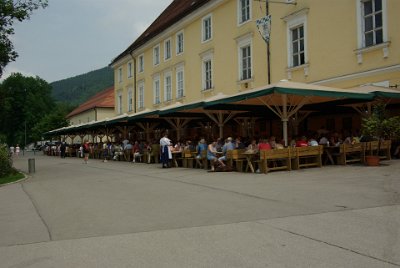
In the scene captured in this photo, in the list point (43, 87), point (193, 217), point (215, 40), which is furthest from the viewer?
point (43, 87)

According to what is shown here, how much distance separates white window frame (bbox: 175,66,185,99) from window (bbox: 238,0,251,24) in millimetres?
8038

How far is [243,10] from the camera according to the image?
2592cm

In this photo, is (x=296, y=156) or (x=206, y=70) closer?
(x=296, y=156)

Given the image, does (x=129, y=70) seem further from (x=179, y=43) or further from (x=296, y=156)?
(x=296, y=156)

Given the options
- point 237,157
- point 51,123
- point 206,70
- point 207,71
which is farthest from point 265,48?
point 51,123

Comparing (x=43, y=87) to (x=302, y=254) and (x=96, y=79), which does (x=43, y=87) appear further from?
(x=302, y=254)

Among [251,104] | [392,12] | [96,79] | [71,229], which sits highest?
[96,79]

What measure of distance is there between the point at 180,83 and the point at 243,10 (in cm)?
936

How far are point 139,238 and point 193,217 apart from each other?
5.22ft

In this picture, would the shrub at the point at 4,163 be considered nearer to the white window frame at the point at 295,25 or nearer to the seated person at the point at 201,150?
the seated person at the point at 201,150

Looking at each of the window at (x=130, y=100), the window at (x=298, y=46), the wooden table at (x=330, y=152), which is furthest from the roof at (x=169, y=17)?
the wooden table at (x=330, y=152)

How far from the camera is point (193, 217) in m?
7.68

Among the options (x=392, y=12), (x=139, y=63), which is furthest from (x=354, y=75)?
(x=139, y=63)

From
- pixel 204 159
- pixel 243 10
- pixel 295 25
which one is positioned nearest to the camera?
pixel 204 159
